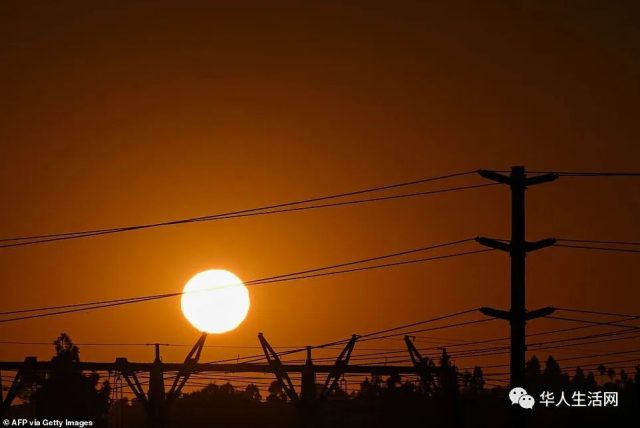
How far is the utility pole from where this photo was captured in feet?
108

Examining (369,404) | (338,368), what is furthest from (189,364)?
(369,404)

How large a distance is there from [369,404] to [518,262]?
185 feet

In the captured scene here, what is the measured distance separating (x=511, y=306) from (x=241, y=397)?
8698 centimetres

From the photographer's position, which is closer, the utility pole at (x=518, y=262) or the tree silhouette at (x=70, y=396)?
the utility pole at (x=518, y=262)

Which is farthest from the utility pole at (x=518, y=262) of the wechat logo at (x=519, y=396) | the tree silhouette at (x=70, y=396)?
the tree silhouette at (x=70, y=396)

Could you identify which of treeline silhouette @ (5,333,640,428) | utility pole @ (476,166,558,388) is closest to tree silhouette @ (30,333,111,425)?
treeline silhouette @ (5,333,640,428)

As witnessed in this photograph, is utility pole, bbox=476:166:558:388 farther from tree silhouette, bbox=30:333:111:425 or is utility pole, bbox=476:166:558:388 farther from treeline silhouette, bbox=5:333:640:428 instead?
tree silhouette, bbox=30:333:111:425

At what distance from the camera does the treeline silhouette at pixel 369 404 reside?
50281 mm

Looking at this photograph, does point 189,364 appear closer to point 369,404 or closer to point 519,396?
point 519,396

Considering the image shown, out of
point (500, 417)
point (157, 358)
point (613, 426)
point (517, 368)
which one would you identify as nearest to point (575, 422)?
point (613, 426)

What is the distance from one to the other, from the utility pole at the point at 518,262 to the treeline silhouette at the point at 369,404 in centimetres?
271

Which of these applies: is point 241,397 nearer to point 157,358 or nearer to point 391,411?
point 391,411

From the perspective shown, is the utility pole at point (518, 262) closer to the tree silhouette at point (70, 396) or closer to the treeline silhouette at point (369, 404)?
the treeline silhouette at point (369, 404)

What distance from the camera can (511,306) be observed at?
109 ft
